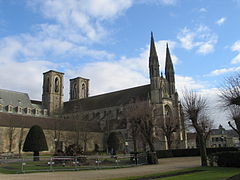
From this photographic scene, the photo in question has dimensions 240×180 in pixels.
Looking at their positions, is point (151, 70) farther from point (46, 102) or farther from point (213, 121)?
point (46, 102)

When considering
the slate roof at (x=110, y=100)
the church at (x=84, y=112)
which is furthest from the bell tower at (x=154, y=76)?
the slate roof at (x=110, y=100)

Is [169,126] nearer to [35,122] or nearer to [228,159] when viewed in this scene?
[228,159]

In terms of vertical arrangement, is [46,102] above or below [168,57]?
below

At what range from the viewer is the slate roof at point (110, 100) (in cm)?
5591

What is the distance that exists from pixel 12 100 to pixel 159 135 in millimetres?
36057

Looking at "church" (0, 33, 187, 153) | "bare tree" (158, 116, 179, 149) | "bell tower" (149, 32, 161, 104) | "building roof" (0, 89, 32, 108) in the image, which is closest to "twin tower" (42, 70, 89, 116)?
"church" (0, 33, 187, 153)

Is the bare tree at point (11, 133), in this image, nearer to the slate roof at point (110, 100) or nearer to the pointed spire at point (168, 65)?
the slate roof at point (110, 100)

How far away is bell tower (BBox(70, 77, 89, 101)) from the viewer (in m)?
78.4

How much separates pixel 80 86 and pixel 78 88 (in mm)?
1054

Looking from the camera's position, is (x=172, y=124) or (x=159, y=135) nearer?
(x=172, y=124)

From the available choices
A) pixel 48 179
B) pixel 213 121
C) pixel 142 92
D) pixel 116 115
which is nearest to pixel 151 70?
pixel 142 92

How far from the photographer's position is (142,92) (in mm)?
55750

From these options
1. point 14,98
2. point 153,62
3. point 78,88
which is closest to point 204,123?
point 153,62

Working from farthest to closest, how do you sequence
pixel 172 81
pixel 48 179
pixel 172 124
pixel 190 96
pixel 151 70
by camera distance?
1. pixel 172 81
2. pixel 151 70
3. pixel 172 124
4. pixel 190 96
5. pixel 48 179
